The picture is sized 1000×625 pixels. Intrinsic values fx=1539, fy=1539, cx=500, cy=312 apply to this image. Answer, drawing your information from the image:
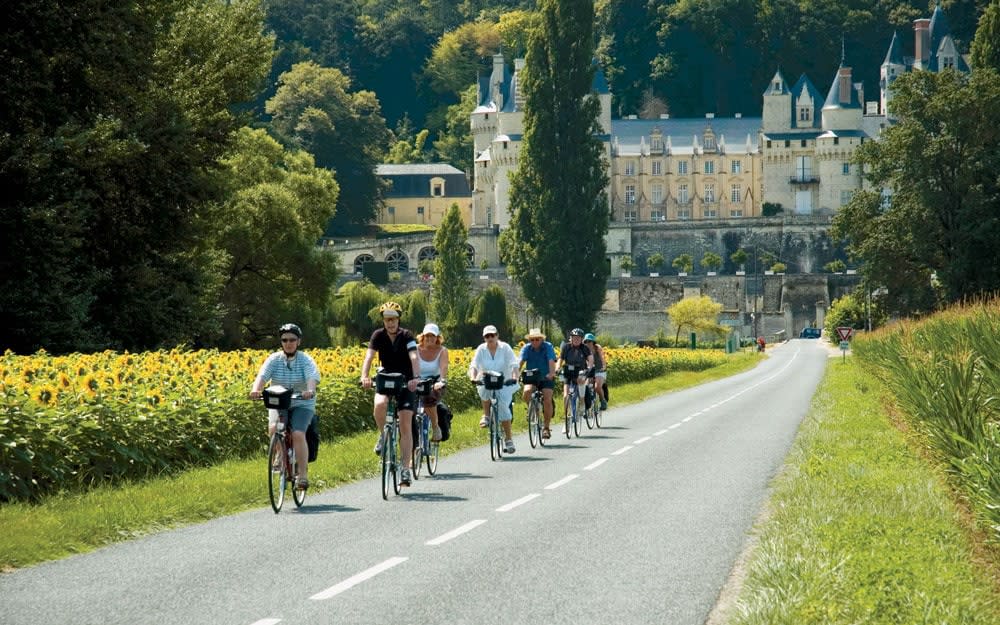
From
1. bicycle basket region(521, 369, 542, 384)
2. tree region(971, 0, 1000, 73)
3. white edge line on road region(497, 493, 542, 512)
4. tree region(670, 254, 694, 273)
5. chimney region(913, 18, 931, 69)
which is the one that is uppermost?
chimney region(913, 18, 931, 69)

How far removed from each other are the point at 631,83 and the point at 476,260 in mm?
33496

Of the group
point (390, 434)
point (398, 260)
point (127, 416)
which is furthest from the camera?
point (398, 260)

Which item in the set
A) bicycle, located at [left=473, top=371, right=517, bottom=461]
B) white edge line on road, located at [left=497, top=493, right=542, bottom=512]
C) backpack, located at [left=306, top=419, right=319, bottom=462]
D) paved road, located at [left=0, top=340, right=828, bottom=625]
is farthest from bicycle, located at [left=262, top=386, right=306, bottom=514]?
bicycle, located at [left=473, top=371, right=517, bottom=461]

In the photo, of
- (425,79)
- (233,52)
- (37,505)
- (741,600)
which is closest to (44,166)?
(233,52)

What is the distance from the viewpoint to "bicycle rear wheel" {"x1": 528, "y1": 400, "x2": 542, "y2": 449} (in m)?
21.7

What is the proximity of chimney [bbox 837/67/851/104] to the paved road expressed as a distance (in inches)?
5416

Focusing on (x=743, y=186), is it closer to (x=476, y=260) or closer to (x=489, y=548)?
(x=476, y=260)

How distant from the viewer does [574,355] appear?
25.7 metres

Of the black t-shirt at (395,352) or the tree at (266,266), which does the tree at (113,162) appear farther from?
the tree at (266,266)

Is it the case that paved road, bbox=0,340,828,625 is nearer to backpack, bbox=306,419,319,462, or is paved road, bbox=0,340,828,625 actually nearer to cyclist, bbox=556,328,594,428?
backpack, bbox=306,419,319,462

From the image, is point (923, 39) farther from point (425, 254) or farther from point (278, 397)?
point (278, 397)

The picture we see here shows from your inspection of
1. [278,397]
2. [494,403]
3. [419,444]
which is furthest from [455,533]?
[494,403]

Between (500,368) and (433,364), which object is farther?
(500,368)

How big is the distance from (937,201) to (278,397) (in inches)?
1828
